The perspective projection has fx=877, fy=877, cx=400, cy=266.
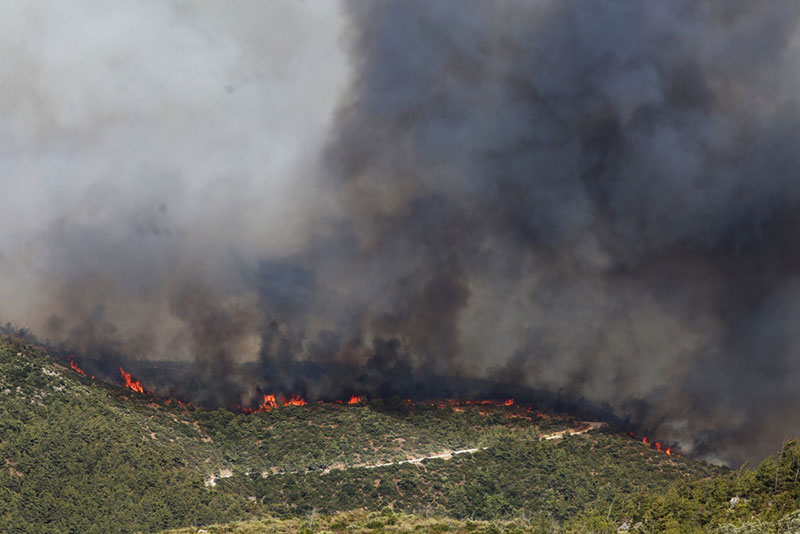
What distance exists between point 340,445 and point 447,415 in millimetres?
27503

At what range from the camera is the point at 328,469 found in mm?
121875

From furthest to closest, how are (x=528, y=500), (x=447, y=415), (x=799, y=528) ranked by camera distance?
(x=447, y=415) → (x=528, y=500) → (x=799, y=528)

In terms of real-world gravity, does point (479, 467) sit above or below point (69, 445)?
above

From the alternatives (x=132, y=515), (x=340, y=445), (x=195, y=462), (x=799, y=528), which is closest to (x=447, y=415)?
(x=340, y=445)

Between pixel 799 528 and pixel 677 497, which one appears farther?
pixel 677 497

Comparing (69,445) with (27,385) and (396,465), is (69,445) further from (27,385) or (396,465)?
(396,465)

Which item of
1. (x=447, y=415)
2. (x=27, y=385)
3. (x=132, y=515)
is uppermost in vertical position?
(x=447, y=415)

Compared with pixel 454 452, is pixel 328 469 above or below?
below

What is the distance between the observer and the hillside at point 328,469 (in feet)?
280

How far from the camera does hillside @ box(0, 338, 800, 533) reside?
8544 centimetres

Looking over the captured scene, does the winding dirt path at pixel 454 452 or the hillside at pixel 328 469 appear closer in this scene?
the hillside at pixel 328 469

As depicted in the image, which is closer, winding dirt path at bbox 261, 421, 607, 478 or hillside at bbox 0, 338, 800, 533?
hillside at bbox 0, 338, 800, 533

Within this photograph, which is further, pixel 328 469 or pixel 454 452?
pixel 454 452

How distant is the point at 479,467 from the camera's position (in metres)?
121
